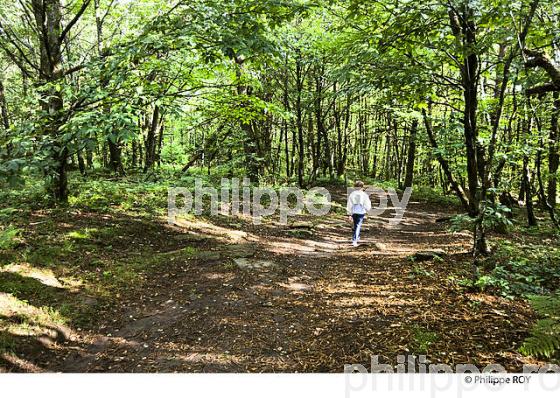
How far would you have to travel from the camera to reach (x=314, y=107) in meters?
19.1

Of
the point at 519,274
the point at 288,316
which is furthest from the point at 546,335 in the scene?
the point at 288,316

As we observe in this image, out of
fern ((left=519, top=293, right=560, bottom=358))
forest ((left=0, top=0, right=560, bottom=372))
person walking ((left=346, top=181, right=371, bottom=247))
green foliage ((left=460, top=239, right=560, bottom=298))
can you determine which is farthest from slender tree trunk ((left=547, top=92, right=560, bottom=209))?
fern ((left=519, top=293, right=560, bottom=358))

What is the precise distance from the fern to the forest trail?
1.38 feet

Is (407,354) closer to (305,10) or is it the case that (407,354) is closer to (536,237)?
(305,10)

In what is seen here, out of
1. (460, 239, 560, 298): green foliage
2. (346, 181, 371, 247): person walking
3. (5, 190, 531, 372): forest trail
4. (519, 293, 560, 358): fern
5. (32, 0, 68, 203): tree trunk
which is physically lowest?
(5, 190, 531, 372): forest trail

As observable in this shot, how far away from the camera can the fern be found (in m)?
2.84

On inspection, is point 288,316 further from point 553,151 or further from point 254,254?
point 553,151

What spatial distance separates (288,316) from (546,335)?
10.4ft

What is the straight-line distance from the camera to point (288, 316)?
520 cm

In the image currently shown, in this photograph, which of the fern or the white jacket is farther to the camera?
the white jacket

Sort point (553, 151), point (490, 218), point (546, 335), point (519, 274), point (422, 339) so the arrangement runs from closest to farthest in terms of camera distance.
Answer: point (546, 335), point (422, 339), point (519, 274), point (490, 218), point (553, 151)

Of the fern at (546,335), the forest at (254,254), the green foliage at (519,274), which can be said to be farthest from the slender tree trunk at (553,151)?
the fern at (546,335)

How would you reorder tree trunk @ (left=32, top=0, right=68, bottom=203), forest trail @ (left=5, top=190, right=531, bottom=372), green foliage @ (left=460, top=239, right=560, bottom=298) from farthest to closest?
tree trunk @ (left=32, top=0, right=68, bottom=203) → green foliage @ (left=460, top=239, right=560, bottom=298) → forest trail @ (left=5, top=190, right=531, bottom=372)

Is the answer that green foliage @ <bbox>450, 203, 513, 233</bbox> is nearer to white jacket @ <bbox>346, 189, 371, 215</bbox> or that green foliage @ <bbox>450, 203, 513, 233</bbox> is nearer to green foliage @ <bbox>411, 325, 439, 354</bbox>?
green foliage @ <bbox>411, 325, 439, 354</bbox>
